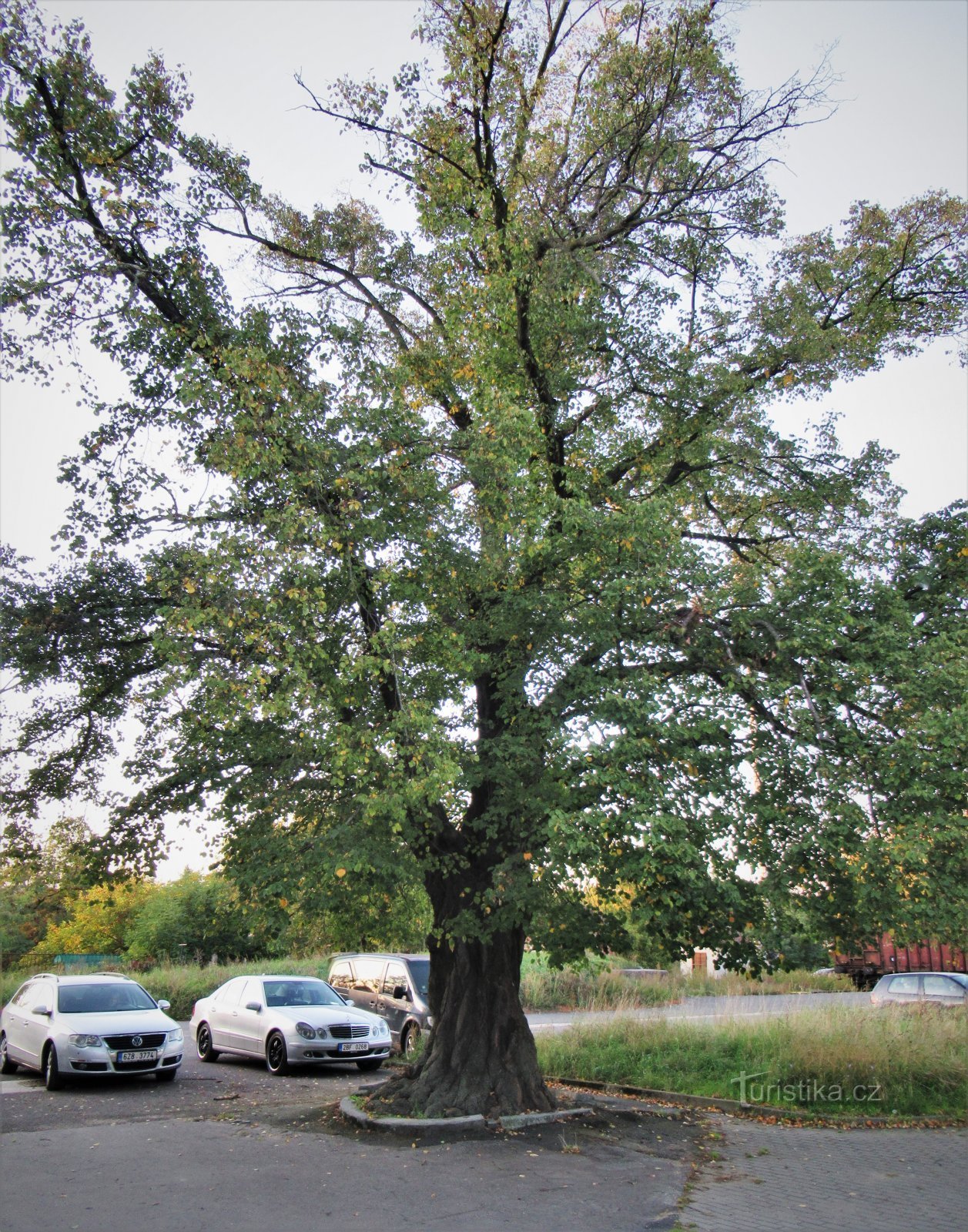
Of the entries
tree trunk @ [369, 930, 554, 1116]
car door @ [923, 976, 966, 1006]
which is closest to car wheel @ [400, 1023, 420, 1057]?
tree trunk @ [369, 930, 554, 1116]

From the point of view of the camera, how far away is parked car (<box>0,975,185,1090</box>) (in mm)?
13500

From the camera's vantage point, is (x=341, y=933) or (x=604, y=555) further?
(x=341, y=933)

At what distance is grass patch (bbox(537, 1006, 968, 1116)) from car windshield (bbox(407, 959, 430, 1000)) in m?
3.46

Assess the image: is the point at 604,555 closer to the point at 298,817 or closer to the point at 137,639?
the point at 298,817

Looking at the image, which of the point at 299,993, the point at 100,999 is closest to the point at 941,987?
the point at 299,993

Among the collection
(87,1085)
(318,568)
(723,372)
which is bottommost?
(87,1085)

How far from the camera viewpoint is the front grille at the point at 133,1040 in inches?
542

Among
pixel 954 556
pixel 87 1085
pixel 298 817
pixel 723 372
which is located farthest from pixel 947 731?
pixel 87 1085

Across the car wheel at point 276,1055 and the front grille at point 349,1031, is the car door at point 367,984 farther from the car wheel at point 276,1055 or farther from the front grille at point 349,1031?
the car wheel at point 276,1055

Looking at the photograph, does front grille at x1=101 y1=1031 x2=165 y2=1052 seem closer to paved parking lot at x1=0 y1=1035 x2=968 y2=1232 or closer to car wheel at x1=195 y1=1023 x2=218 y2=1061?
paved parking lot at x1=0 y1=1035 x2=968 y2=1232

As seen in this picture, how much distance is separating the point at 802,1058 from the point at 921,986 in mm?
11370

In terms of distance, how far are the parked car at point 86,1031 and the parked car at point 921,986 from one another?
15445 millimetres

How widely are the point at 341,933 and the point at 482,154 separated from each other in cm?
1030

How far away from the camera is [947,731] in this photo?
8078 mm
